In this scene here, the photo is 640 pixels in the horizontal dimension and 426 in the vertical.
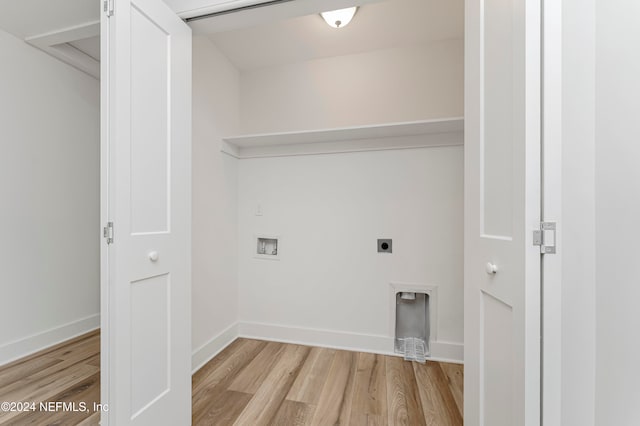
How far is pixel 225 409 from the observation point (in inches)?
59.4

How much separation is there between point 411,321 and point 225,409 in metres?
1.54

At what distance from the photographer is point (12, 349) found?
72.6 inches

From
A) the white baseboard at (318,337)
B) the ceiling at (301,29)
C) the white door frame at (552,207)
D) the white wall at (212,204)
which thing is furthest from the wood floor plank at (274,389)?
the ceiling at (301,29)

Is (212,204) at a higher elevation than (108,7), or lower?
lower

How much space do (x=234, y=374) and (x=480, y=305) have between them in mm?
1721

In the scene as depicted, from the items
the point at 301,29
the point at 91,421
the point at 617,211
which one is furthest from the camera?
the point at 301,29

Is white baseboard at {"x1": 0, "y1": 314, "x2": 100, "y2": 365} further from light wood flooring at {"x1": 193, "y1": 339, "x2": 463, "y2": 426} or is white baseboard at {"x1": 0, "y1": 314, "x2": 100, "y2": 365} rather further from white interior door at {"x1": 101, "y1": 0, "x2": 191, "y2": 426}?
white interior door at {"x1": 101, "y1": 0, "x2": 191, "y2": 426}

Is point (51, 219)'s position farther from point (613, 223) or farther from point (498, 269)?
point (613, 223)

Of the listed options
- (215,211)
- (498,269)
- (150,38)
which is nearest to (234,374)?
(215,211)

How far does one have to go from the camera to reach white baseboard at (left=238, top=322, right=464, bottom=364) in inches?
80.7

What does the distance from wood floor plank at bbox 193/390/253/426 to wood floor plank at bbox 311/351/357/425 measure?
17.5 inches

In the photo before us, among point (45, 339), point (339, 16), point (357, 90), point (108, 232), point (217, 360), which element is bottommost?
point (217, 360)

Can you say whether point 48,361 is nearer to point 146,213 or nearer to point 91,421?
point 91,421

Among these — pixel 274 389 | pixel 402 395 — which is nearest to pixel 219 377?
pixel 274 389
